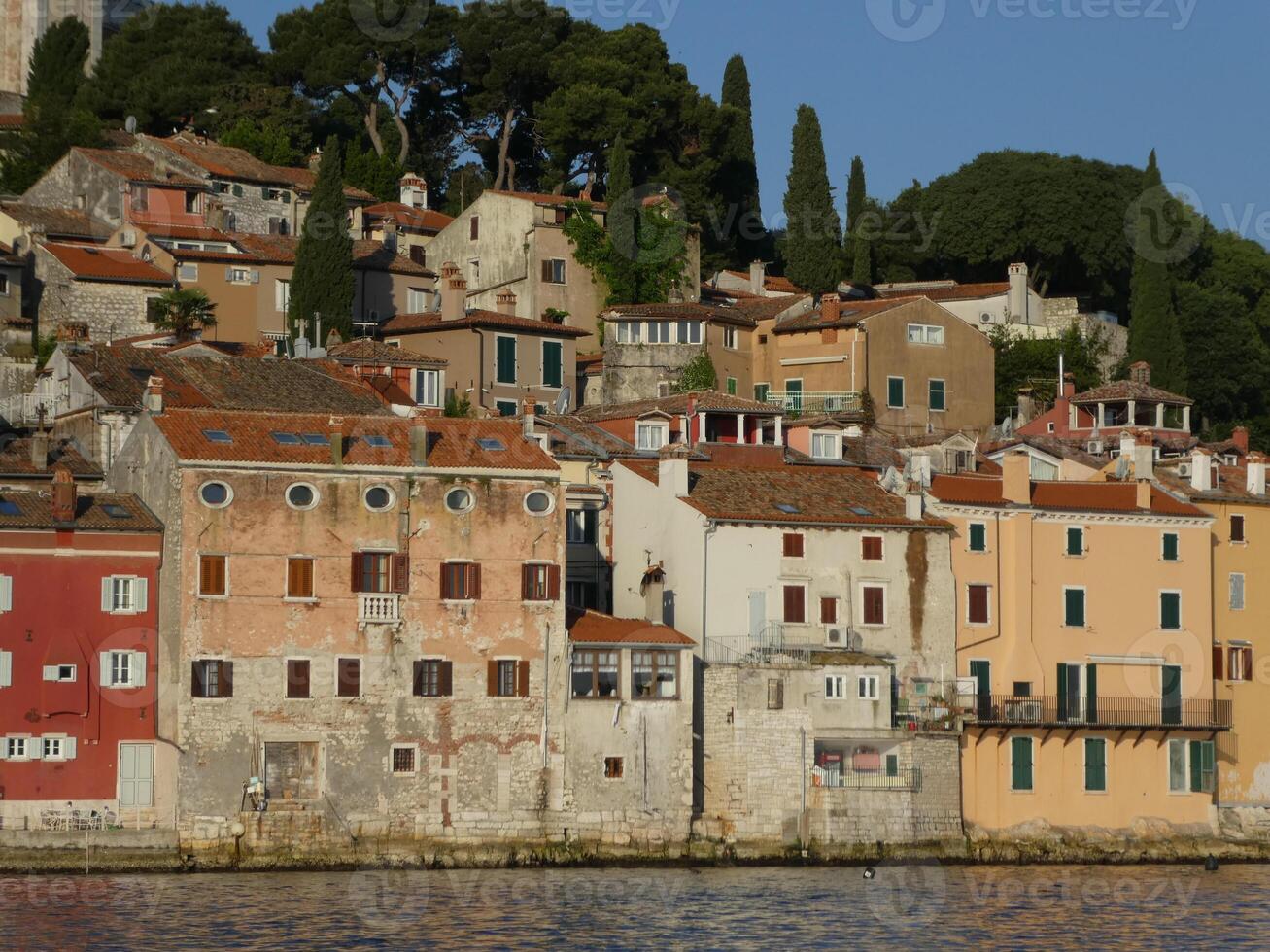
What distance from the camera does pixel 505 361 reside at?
80.0m

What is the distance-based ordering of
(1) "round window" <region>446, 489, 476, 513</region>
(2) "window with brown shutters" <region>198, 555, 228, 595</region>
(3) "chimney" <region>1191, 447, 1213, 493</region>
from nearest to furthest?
(2) "window with brown shutters" <region>198, 555, 228, 595</region> < (1) "round window" <region>446, 489, 476, 513</region> < (3) "chimney" <region>1191, 447, 1213, 493</region>

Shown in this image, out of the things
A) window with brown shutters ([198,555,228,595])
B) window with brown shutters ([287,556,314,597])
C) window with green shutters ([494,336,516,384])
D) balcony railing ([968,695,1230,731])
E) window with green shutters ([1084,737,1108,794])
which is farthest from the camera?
window with green shutters ([494,336,516,384])

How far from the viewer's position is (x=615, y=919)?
49656mm

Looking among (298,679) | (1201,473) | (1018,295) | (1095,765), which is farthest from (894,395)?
(298,679)

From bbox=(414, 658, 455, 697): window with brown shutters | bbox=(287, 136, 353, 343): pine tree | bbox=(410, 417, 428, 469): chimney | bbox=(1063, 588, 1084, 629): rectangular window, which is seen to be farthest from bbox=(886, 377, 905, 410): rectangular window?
bbox=(414, 658, 455, 697): window with brown shutters

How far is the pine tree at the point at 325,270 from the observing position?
7950 cm

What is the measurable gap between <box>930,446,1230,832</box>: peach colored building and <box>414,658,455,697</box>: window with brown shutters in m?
13.6

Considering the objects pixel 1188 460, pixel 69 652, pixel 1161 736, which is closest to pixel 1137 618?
pixel 1161 736

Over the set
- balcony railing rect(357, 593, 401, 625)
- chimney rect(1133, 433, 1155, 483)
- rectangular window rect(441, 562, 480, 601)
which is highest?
chimney rect(1133, 433, 1155, 483)

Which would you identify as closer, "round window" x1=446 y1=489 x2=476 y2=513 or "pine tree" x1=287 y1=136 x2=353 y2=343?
"round window" x1=446 y1=489 x2=476 y2=513

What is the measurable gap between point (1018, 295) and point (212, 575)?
153 ft

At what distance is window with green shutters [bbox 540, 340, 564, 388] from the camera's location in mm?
80875

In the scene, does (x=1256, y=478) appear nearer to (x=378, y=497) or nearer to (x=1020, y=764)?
(x=1020, y=764)

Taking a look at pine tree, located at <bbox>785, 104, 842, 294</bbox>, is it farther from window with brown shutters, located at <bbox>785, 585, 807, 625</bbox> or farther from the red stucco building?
the red stucco building
